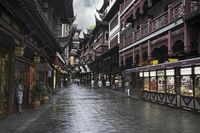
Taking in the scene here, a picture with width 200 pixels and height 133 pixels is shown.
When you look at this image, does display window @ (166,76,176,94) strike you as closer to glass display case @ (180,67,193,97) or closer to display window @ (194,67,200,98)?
glass display case @ (180,67,193,97)

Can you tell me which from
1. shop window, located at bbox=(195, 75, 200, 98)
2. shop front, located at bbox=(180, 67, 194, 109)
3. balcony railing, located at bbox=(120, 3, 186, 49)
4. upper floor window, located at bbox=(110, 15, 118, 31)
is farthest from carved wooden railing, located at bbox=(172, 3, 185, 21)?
upper floor window, located at bbox=(110, 15, 118, 31)

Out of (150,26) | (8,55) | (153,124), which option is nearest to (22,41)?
(8,55)

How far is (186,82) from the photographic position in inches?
651

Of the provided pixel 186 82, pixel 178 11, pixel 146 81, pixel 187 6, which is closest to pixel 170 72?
pixel 186 82

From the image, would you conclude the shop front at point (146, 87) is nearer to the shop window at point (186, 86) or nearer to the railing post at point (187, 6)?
the shop window at point (186, 86)

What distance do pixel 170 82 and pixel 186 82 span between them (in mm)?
2205

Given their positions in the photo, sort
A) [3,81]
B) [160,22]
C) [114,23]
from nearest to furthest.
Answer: [3,81] < [160,22] < [114,23]

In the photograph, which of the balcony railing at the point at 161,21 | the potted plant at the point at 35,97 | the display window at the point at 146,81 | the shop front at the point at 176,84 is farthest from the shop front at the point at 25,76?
the balcony railing at the point at 161,21

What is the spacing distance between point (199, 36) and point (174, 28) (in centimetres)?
199

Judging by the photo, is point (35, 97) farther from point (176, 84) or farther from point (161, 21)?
point (161, 21)

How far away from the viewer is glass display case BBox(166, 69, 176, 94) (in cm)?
1831

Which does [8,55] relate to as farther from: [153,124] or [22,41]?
[153,124]

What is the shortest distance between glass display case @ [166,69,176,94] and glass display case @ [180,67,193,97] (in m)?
1.20

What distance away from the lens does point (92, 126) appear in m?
10.8
